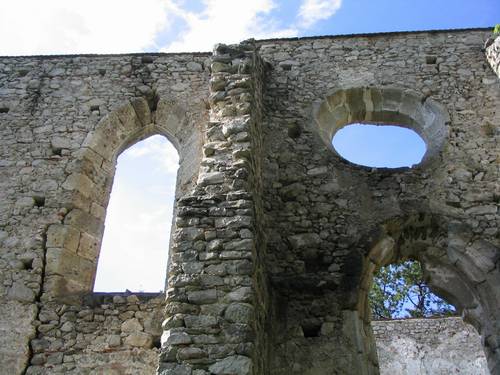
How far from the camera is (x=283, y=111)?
7160mm

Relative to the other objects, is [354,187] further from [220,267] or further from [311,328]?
[220,267]

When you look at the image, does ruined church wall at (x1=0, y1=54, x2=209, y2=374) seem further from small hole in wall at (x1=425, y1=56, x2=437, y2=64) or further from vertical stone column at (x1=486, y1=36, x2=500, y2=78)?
vertical stone column at (x1=486, y1=36, x2=500, y2=78)

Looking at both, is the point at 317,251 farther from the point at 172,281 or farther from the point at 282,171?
the point at 172,281

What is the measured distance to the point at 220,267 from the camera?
4.46 meters

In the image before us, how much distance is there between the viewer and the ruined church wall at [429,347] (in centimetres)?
1111

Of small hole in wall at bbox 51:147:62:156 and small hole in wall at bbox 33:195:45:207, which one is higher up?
small hole in wall at bbox 51:147:62:156

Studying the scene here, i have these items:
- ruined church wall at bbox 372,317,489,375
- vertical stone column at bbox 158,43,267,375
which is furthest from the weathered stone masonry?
ruined church wall at bbox 372,317,489,375

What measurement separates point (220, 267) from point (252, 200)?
31.0 inches

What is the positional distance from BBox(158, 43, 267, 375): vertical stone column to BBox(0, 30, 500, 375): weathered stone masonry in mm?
15

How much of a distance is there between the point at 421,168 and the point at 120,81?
4.63m

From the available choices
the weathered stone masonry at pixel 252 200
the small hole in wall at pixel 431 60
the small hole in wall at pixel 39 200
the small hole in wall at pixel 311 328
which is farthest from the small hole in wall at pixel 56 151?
the small hole in wall at pixel 431 60

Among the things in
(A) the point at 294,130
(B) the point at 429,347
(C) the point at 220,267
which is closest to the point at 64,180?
(A) the point at 294,130

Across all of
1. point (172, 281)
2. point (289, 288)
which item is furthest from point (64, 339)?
point (289, 288)

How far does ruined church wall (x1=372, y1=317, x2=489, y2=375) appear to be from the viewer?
1111 cm
